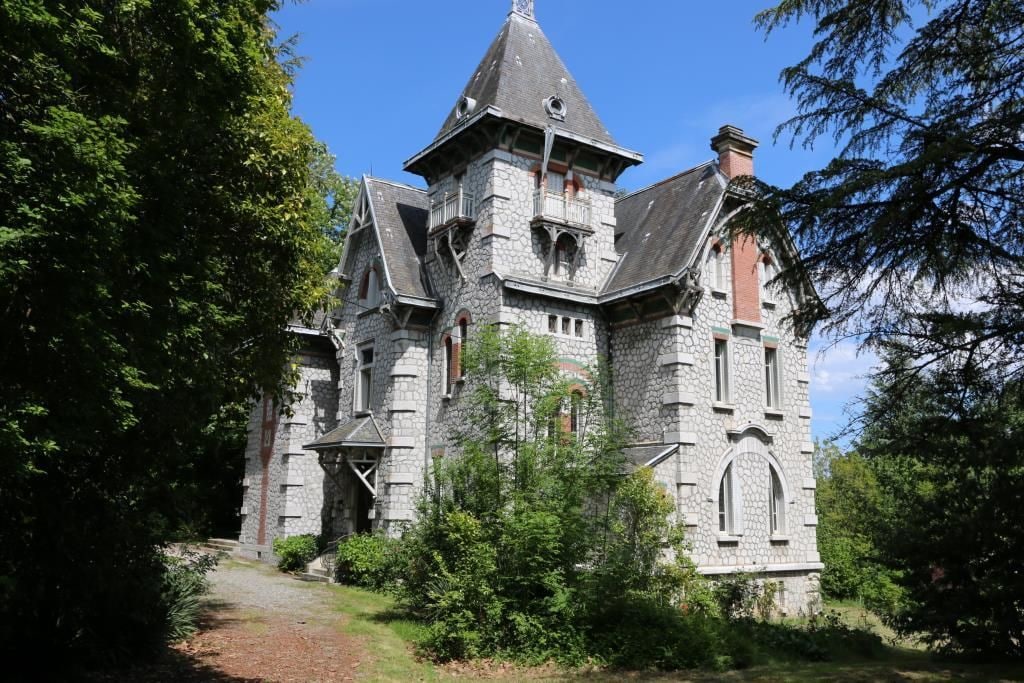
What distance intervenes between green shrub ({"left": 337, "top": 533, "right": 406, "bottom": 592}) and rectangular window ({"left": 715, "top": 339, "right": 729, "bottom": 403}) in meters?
9.45

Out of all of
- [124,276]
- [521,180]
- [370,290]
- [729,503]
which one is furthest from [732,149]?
[124,276]

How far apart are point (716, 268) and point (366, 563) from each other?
485 inches

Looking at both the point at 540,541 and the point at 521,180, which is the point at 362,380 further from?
the point at 540,541

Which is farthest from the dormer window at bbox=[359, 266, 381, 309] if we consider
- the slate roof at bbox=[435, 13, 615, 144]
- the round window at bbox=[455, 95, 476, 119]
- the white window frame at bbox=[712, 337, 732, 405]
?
the white window frame at bbox=[712, 337, 732, 405]

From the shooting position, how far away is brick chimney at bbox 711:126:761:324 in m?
22.4

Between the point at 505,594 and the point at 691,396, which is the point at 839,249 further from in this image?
the point at 691,396

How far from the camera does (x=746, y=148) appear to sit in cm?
2359

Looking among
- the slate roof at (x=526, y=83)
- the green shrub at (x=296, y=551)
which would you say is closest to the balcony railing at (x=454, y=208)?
the slate roof at (x=526, y=83)

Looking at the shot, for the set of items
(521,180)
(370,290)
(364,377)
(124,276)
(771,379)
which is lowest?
(124,276)

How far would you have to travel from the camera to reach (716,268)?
73.0ft

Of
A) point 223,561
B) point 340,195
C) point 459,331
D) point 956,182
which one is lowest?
point 223,561

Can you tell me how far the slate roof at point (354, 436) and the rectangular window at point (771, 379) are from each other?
36.0 feet

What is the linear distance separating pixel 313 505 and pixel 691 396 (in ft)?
44.8

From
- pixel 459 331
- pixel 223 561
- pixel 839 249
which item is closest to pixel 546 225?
pixel 459 331
